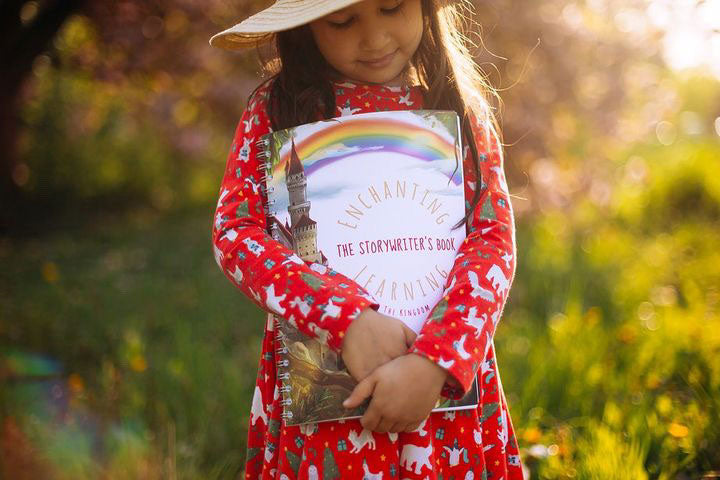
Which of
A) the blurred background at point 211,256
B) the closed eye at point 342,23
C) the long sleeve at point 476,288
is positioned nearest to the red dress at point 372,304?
the long sleeve at point 476,288

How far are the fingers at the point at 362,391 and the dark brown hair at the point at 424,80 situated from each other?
39 cm

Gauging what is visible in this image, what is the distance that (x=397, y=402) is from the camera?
121 cm

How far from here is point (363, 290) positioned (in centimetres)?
131

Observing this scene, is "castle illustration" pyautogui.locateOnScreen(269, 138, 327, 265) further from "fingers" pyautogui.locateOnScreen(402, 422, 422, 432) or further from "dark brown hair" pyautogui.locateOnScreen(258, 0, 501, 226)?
"fingers" pyautogui.locateOnScreen(402, 422, 422, 432)

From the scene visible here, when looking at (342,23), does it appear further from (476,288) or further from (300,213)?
(476,288)

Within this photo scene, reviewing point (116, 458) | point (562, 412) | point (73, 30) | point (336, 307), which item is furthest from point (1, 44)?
point (336, 307)

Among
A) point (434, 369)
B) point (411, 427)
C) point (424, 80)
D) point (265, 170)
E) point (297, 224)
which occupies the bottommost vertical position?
point (411, 427)

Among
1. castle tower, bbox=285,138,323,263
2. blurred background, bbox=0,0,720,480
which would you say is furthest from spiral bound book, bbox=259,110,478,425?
blurred background, bbox=0,0,720,480

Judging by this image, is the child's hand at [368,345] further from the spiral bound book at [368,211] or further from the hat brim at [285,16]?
the hat brim at [285,16]

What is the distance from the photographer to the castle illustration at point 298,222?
136cm

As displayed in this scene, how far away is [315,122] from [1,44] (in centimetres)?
479

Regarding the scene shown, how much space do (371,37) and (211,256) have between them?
13.5 feet

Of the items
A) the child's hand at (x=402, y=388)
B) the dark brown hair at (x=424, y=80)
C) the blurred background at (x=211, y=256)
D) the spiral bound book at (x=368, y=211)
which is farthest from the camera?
the blurred background at (x=211, y=256)

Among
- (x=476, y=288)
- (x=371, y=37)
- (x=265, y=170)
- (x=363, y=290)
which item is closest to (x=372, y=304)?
(x=363, y=290)
